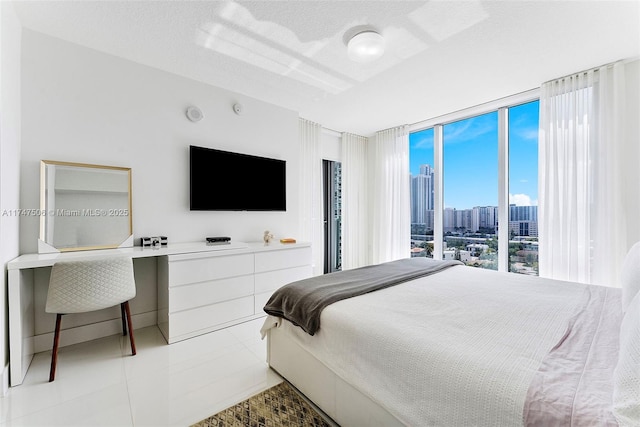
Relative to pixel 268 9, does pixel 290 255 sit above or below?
below

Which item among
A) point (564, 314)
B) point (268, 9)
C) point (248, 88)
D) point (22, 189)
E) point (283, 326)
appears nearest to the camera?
point (564, 314)

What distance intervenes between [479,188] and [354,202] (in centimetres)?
194

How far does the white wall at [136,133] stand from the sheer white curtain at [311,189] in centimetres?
72

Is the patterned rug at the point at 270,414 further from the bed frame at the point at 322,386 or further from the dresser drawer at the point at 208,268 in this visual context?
the dresser drawer at the point at 208,268

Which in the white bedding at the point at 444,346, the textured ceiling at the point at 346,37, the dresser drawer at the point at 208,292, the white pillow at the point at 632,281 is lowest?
the dresser drawer at the point at 208,292

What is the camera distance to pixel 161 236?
9.07 feet

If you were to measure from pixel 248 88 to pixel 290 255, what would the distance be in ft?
6.55

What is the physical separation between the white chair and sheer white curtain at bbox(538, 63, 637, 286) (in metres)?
4.11

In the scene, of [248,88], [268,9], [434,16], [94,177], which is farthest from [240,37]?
[94,177]

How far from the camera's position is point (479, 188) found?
383cm

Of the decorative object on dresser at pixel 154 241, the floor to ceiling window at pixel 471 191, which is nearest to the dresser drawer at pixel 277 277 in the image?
the decorative object on dresser at pixel 154 241

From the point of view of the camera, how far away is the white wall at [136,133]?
86.9 inches

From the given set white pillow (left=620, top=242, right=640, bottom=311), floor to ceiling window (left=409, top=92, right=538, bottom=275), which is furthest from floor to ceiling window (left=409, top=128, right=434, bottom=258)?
white pillow (left=620, top=242, right=640, bottom=311)

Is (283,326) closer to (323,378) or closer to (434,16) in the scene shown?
(323,378)
